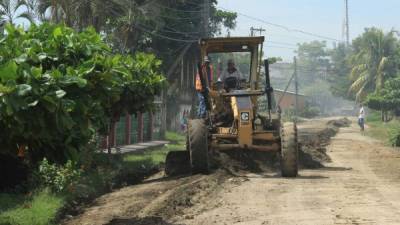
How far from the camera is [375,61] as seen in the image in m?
65.5

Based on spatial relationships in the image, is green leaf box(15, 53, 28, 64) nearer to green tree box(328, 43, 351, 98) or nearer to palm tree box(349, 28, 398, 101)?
palm tree box(349, 28, 398, 101)

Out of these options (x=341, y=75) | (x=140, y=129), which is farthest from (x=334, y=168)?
(x=341, y=75)

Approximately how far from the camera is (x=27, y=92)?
6848 mm

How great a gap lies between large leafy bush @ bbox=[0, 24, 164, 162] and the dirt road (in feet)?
6.43

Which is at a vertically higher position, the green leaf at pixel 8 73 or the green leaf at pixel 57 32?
the green leaf at pixel 57 32

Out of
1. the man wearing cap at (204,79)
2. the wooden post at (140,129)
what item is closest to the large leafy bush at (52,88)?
the man wearing cap at (204,79)

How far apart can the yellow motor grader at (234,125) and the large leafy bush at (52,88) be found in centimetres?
549

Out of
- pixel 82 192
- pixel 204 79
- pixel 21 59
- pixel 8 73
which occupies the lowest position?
pixel 82 192

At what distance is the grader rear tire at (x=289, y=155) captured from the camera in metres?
14.5

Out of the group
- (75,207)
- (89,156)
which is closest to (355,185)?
(75,207)

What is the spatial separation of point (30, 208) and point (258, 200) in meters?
3.82

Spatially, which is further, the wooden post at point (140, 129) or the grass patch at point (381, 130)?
the grass patch at point (381, 130)

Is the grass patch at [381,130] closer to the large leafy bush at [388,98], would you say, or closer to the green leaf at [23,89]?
the large leafy bush at [388,98]

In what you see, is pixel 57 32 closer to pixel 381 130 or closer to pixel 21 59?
pixel 21 59
